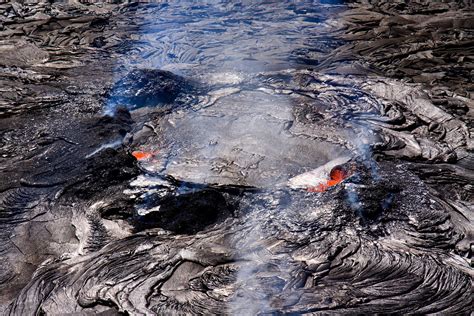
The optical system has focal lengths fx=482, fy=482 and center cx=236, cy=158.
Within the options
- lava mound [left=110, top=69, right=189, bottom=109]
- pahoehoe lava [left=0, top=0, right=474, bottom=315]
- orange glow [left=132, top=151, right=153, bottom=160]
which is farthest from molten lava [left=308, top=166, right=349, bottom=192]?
lava mound [left=110, top=69, right=189, bottom=109]

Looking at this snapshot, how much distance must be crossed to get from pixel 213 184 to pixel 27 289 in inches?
78.9

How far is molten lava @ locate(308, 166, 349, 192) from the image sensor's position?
4.86 m

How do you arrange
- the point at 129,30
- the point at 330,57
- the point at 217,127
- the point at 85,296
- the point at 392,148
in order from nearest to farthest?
the point at 85,296 < the point at 392,148 < the point at 217,127 < the point at 330,57 < the point at 129,30

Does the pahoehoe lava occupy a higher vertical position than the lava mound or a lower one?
lower

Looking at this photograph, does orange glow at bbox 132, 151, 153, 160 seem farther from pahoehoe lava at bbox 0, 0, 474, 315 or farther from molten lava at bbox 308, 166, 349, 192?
molten lava at bbox 308, 166, 349, 192

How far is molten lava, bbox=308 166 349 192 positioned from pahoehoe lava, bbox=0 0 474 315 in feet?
0.14

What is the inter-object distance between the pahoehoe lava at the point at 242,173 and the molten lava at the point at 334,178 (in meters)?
0.04

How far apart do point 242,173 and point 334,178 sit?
981mm

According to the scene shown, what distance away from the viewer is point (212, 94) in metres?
7.12

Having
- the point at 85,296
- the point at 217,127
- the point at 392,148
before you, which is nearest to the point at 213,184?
the point at 217,127

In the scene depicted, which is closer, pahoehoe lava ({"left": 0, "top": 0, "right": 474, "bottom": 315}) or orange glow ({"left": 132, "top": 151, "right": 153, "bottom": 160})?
pahoehoe lava ({"left": 0, "top": 0, "right": 474, "bottom": 315})

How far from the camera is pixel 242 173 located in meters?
5.23

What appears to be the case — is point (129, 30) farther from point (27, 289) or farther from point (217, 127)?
point (27, 289)

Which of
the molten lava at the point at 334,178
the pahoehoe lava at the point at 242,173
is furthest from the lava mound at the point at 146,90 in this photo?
the molten lava at the point at 334,178
